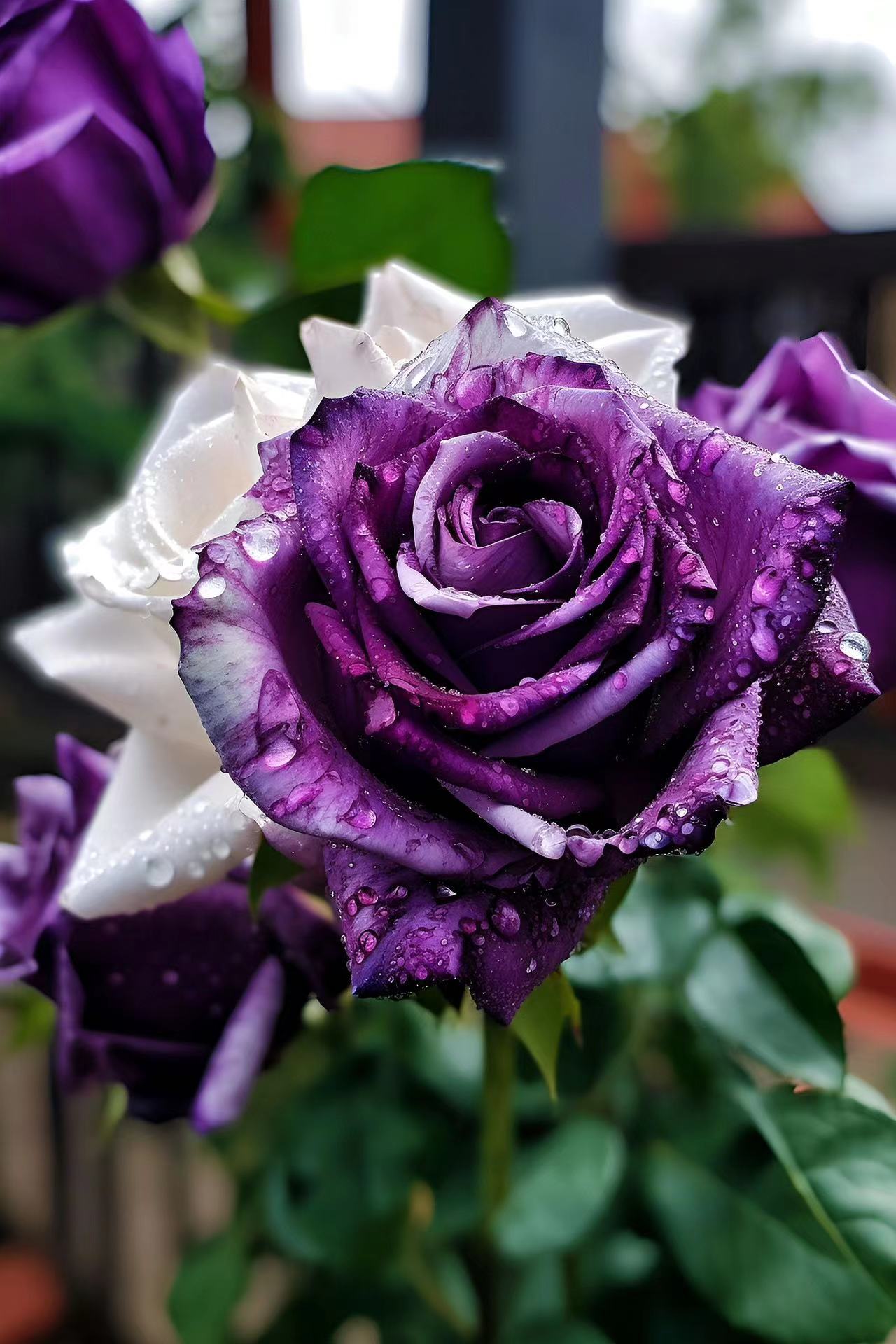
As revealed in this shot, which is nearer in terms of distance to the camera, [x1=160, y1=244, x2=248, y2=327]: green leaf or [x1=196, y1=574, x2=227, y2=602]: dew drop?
[x1=196, y1=574, x2=227, y2=602]: dew drop

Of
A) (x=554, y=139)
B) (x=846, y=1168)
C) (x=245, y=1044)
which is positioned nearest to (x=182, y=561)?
(x=245, y=1044)

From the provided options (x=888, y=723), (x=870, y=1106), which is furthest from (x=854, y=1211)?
(x=888, y=723)

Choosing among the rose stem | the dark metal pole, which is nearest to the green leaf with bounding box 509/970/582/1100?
the rose stem

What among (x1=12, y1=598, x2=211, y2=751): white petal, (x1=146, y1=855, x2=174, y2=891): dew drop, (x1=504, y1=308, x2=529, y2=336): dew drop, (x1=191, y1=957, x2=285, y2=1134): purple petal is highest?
(x1=504, y1=308, x2=529, y2=336): dew drop

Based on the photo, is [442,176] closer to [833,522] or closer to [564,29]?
[833,522]

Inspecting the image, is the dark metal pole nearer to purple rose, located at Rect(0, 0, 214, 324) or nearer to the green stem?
purple rose, located at Rect(0, 0, 214, 324)

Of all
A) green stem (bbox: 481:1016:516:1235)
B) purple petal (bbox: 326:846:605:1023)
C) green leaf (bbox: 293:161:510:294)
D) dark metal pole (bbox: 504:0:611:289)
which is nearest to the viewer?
purple petal (bbox: 326:846:605:1023)
